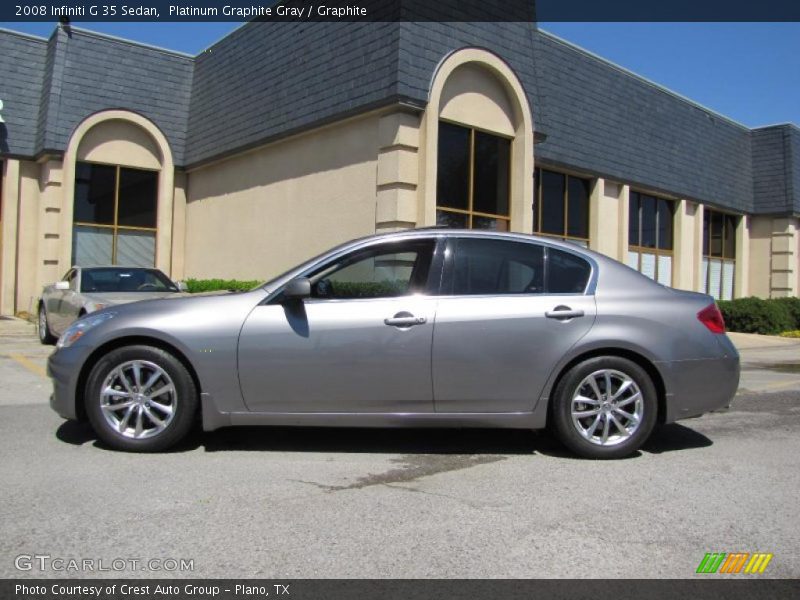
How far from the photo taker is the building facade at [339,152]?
13.2 metres

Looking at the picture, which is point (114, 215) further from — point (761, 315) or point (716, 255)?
point (716, 255)

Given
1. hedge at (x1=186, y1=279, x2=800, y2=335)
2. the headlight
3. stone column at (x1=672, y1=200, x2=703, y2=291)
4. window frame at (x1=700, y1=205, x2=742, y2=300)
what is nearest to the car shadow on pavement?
the headlight

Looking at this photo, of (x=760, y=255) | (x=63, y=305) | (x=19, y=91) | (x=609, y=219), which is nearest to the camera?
(x=63, y=305)

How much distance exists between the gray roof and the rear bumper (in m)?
8.06

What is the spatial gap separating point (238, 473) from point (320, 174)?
10.4 meters

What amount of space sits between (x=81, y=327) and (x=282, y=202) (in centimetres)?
1058

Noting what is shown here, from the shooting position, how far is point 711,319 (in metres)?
5.49

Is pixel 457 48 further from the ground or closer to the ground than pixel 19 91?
closer to the ground

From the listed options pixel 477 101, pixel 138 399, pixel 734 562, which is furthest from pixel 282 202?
pixel 734 562

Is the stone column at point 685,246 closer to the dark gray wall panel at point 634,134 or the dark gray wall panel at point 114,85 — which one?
the dark gray wall panel at point 634,134

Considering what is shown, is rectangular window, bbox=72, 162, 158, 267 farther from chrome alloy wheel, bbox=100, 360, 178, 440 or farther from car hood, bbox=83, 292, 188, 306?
chrome alloy wheel, bbox=100, 360, 178, 440

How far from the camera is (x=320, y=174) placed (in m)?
14.6

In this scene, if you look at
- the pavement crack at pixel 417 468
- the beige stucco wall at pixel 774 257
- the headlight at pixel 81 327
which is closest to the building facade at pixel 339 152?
the beige stucco wall at pixel 774 257
